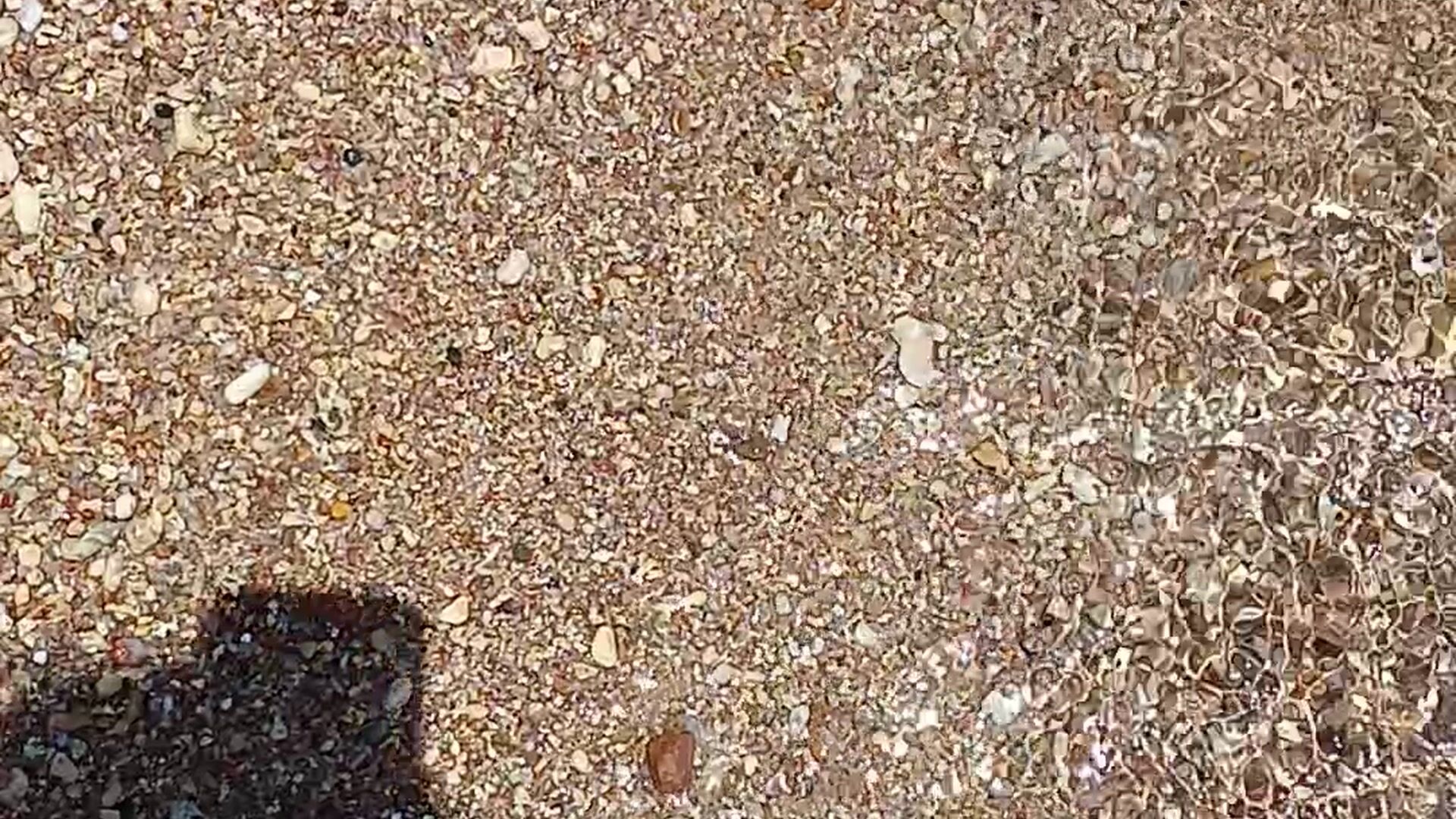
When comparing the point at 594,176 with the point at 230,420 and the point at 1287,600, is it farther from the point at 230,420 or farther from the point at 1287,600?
the point at 1287,600

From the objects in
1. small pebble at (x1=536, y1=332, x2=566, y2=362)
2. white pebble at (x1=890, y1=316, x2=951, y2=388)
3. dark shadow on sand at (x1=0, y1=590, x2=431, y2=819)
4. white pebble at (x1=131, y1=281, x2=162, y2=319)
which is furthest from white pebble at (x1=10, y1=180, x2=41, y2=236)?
white pebble at (x1=890, y1=316, x2=951, y2=388)

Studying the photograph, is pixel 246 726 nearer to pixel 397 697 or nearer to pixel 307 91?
pixel 397 697

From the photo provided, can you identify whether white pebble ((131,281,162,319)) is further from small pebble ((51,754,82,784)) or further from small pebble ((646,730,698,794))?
small pebble ((646,730,698,794))

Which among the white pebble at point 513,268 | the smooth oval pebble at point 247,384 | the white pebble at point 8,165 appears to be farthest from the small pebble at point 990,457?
the white pebble at point 8,165

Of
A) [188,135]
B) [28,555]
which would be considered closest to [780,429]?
[188,135]

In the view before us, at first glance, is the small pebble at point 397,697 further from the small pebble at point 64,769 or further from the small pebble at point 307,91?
the small pebble at point 307,91

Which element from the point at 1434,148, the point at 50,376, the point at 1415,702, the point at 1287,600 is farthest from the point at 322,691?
the point at 1434,148
